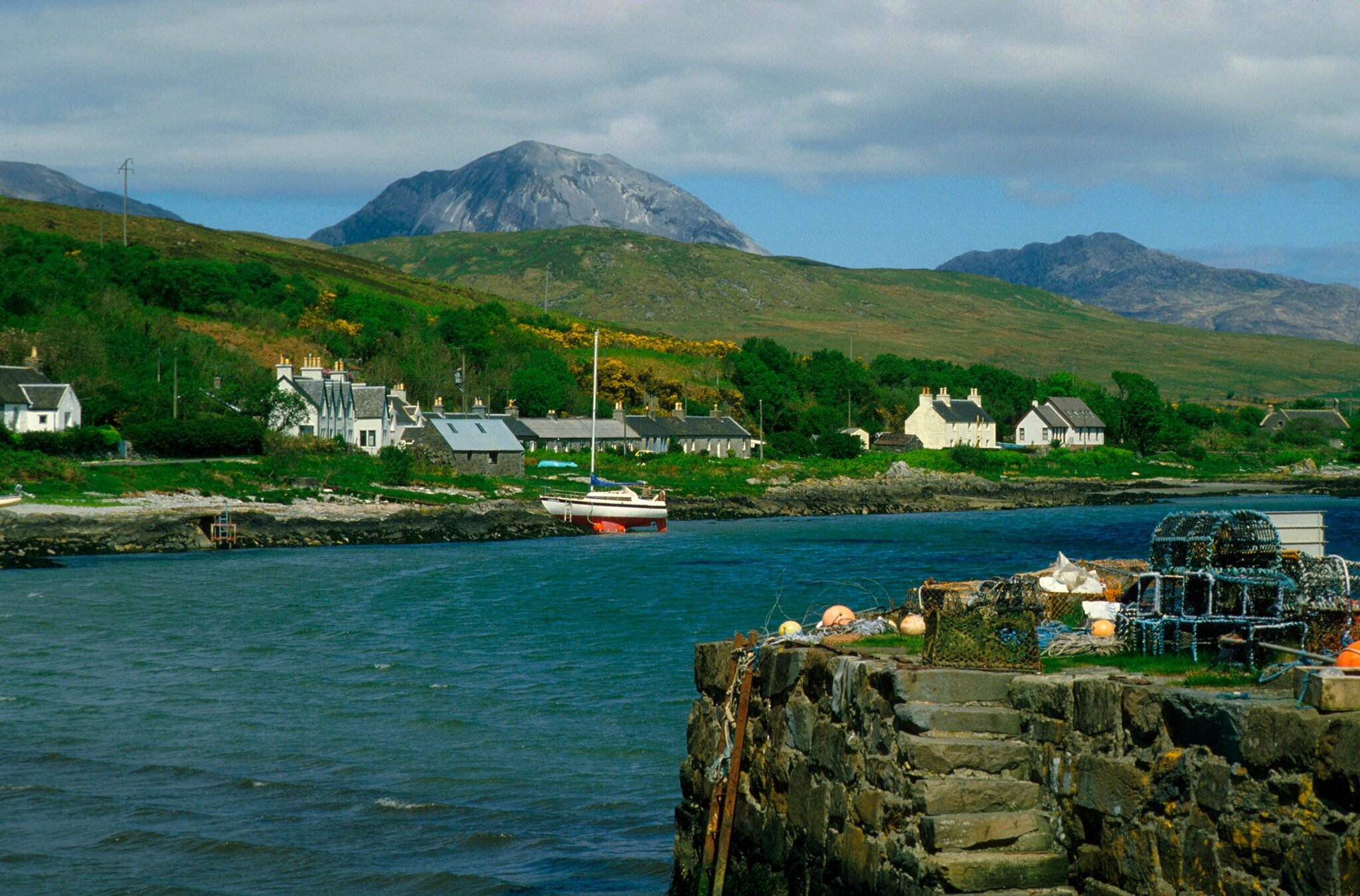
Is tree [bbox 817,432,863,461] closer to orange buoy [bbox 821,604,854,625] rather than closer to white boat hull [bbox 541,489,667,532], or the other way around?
white boat hull [bbox 541,489,667,532]

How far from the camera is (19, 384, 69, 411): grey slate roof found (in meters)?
75.4

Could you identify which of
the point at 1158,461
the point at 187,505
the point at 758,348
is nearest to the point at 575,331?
the point at 758,348

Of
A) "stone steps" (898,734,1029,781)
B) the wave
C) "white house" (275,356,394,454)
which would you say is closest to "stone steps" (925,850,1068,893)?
"stone steps" (898,734,1029,781)

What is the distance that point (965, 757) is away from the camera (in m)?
8.62

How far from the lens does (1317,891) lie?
22.4 ft

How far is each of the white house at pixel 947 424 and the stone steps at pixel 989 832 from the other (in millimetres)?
117541

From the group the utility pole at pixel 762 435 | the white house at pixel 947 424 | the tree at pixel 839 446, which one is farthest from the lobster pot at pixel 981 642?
the white house at pixel 947 424

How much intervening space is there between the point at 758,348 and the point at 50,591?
124m

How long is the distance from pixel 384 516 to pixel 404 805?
4987cm

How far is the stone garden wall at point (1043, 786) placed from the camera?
7.04 metres

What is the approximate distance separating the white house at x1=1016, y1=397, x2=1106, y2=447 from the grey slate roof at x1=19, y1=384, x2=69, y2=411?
3583 inches

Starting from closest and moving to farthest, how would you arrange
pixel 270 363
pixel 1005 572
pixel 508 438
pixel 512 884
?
pixel 512 884
pixel 1005 572
pixel 508 438
pixel 270 363

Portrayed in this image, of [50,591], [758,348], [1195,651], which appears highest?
[758,348]

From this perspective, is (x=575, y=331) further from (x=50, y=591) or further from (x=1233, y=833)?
(x=1233, y=833)
